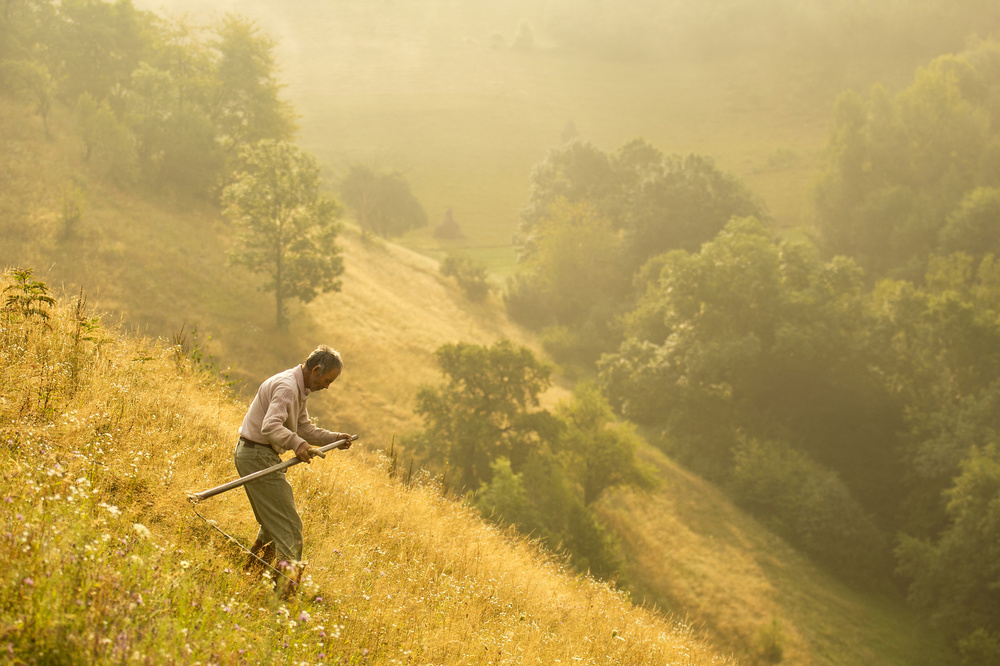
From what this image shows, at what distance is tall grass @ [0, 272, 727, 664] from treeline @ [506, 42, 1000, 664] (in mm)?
25184

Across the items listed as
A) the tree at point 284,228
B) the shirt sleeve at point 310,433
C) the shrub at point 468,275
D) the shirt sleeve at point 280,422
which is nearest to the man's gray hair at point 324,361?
the shirt sleeve at point 280,422

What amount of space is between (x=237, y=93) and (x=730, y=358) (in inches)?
1623

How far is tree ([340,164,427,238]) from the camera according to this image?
69.9 m

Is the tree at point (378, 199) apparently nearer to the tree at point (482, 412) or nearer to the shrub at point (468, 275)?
the shrub at point (468, 275)

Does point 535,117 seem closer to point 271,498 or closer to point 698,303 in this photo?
point 698,303

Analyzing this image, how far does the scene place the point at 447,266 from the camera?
53.9 m

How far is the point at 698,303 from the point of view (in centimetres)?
3781

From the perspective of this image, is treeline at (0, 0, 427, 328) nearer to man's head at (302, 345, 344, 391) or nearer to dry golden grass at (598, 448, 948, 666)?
dry golden grass at (598, 448, 948, 666)

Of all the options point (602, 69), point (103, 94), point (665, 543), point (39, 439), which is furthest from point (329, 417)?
point (602, 69)

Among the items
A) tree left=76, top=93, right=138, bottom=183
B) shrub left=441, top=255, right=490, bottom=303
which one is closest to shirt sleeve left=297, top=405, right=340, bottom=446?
tree left=76, top=93, right=138, bottom=183

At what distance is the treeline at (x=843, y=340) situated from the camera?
29.0 meters

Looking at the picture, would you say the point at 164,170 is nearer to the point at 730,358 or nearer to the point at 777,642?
the point at 730,358

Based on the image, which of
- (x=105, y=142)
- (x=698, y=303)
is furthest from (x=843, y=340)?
(x=105, y=142)

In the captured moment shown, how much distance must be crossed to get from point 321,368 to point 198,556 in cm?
179
